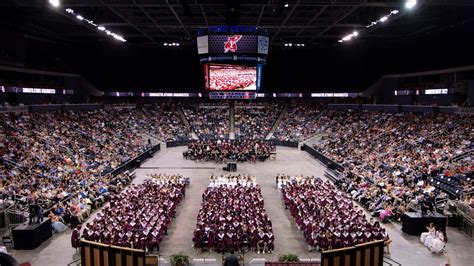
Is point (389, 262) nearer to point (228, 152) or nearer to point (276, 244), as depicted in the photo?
point (276, 244)

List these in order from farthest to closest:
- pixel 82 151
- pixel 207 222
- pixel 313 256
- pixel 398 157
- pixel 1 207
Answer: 1. pixel 82 151
2. pixel 398 157
3. pixel 1 207
4. pixel 207 222
5. pixel 313 256

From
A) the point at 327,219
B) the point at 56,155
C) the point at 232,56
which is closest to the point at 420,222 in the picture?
the point at 327,219

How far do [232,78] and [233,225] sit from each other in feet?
64.0

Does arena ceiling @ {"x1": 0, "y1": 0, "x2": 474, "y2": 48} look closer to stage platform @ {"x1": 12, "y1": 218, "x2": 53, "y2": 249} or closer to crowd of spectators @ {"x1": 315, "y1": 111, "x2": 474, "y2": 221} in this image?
crowd of spectators @ {"x1": 315, "y1": 111, "x2": 474, "y2": 221}

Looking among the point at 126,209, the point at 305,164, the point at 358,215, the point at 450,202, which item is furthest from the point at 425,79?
the point at 126,209

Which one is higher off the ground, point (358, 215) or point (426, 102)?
point (426, 102)

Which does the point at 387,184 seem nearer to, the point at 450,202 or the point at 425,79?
the point at 450,202

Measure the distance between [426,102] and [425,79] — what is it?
5.23 metres

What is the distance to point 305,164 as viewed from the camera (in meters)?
38.8

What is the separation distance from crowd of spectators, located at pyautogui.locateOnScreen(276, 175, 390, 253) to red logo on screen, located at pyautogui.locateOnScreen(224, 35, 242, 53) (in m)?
13.4

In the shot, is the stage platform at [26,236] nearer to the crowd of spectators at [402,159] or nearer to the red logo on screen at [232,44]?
the crowd of spectators at [402,159]

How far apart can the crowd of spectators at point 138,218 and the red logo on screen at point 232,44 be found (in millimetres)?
12925

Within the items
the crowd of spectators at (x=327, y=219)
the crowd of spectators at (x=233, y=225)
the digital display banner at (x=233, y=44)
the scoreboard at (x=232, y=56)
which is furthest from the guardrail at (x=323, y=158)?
the crowd of spectators at (x=233, y=225)

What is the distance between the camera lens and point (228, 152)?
4156 cm
